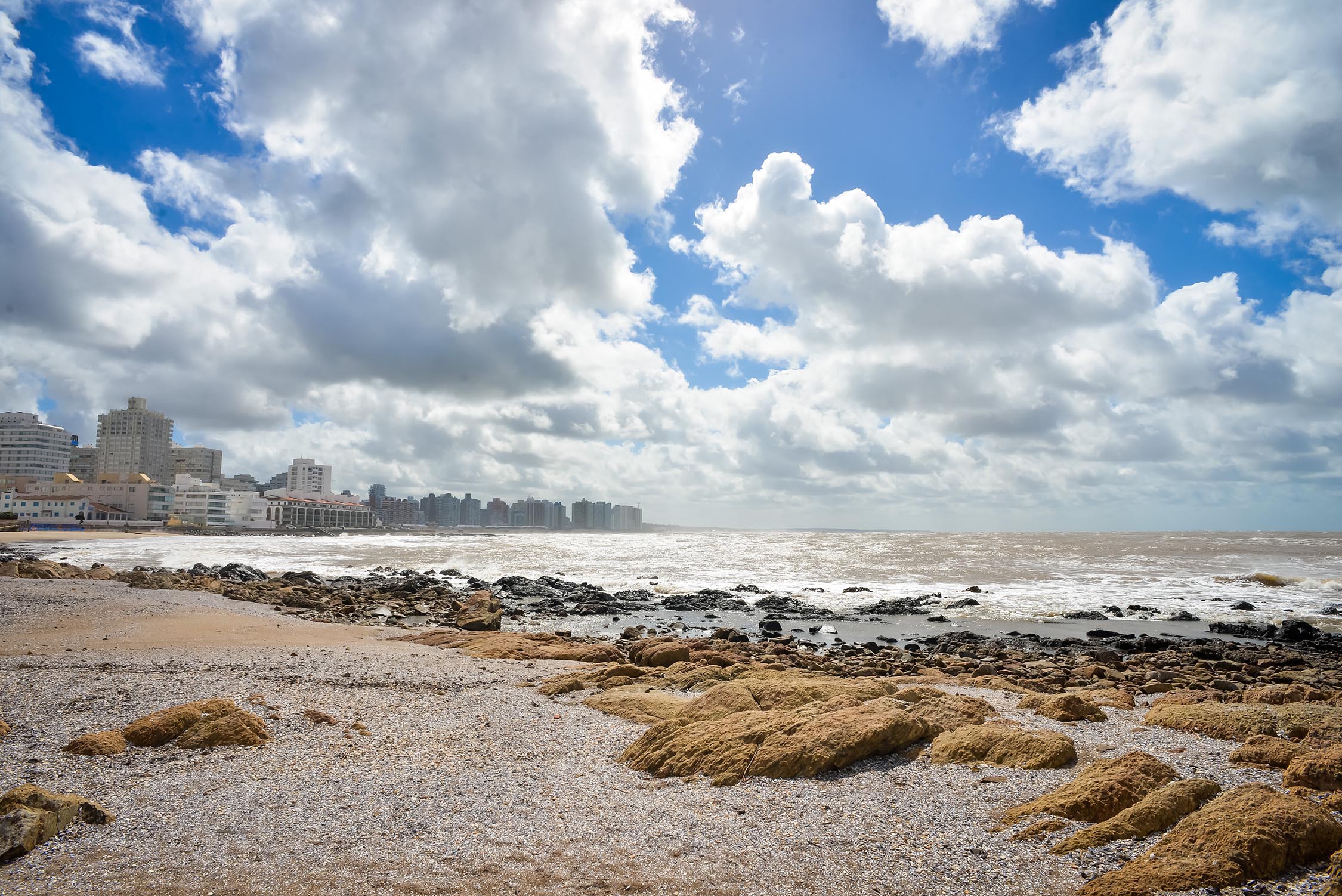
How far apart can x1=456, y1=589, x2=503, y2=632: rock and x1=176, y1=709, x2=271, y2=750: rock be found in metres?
10.6

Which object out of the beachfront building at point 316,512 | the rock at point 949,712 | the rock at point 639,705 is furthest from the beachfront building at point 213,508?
the rock at point 949,712

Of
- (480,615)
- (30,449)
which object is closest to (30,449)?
(30,449)

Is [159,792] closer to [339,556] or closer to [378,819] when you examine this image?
[378,819]

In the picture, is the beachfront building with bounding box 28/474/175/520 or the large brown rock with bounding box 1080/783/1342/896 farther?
the beachfront building with bounding box 28/474/175/520

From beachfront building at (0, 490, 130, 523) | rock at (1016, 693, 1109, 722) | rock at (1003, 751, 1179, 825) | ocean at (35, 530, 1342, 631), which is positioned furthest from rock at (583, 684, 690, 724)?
beachfront building at (0, 490, 130, 523)

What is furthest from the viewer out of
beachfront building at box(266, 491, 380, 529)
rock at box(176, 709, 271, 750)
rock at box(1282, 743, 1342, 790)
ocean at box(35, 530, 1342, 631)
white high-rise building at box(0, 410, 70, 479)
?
white high-rise building at box(0, 410, 70, 479)

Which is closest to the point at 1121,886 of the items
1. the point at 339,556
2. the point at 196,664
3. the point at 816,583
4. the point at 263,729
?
the point at 263,729

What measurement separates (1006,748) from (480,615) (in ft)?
57.5

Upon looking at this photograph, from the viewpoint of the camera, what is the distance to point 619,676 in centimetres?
1196

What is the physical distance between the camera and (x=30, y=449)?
17925 centimetres

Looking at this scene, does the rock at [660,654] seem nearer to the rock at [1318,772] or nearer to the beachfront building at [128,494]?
the rock at [1318,772]

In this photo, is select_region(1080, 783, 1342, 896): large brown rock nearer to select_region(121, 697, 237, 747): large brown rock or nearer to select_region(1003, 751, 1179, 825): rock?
select_region(1003, 751, 1179, 825): rock

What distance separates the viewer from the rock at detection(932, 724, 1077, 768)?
23.2 ft

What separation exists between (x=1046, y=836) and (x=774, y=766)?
2.51 meters
